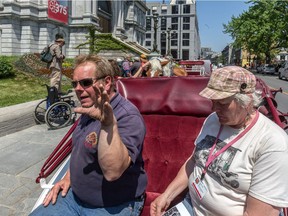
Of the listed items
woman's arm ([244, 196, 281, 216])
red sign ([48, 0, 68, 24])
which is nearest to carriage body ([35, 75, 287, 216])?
woman's arm ([244, 196, 281, 216])

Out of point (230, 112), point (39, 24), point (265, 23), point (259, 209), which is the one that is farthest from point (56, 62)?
point (265, 23)

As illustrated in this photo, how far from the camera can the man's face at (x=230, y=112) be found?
200cm

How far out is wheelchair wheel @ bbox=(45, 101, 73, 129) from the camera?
7508mm

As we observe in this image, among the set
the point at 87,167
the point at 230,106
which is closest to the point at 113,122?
the point at 87,167

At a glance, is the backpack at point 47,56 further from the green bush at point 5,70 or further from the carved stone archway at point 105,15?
the carved stone archway at point 105,15

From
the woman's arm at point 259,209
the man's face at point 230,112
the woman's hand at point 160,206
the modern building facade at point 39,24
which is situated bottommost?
the woman's hand at point 160,206

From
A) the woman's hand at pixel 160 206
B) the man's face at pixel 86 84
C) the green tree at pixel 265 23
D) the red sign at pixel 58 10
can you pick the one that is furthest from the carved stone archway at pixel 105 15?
the woman's hand at pixel 160 206

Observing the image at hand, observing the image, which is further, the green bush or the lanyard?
the green bush

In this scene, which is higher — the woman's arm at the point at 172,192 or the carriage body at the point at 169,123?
the carriage body at the point at 169,123

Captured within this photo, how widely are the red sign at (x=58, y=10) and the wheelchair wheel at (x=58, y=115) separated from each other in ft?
75.5

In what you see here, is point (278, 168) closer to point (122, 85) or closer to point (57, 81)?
point (122, 85)

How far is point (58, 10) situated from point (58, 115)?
25.1m

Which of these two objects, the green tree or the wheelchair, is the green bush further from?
the green tree

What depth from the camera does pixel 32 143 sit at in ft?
21.2
